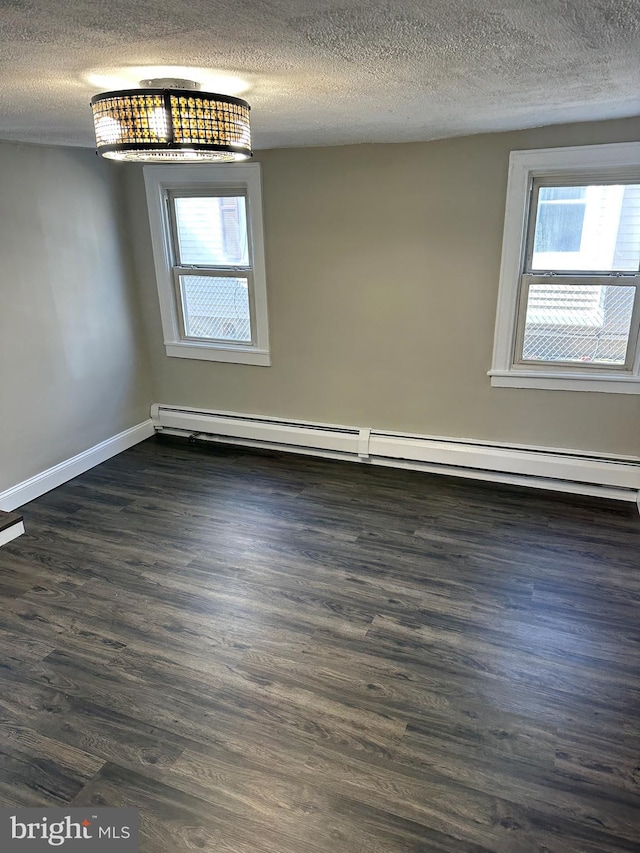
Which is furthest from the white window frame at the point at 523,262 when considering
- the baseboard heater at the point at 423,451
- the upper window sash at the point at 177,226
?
the upper window sash at the point at 177,226

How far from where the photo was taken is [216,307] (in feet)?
14.6

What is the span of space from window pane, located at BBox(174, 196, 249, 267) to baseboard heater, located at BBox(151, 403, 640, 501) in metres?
1.19

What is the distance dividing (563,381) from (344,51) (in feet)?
8.78

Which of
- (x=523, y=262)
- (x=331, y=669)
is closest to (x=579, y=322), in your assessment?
(x=523, y=262)

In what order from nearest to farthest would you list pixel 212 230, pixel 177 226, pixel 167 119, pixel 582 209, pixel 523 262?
pixel 167 119, pixel 582 209, pixel 523 262, pixel 212 230, pixel 177 226

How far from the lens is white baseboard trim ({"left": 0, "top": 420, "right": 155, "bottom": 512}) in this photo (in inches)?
146

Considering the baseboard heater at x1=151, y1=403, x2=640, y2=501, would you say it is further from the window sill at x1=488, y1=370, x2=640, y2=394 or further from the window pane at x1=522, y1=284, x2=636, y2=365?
the window pane at x1=522, y1=284, x2=636, y2=365

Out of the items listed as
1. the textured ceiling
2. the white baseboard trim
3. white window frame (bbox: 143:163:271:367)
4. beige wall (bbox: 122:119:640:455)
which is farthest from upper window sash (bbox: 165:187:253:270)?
the textured ceiling

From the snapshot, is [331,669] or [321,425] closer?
[331,669]

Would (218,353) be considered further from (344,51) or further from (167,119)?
(344,51)

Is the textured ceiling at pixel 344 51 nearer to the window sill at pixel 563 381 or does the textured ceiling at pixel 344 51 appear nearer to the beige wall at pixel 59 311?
the beige wall at pixel 59 311

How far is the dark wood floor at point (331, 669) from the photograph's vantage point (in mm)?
1856

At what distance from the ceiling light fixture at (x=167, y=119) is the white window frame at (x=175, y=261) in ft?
6.68

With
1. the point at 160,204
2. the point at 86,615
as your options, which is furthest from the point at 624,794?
the point at 160,204
